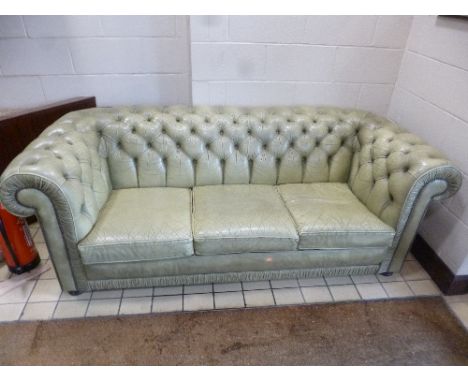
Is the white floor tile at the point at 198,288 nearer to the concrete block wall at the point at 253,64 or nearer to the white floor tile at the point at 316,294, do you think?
the white floor tile at the point at 316,294

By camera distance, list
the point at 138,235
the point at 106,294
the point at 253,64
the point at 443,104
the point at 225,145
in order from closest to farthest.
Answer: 1. the point at 138,235
2. the point at 106,294
3. the point at 443,104
4. the point at 225,145
5. the point at 253,64

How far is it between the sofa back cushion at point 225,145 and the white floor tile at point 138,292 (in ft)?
2.08

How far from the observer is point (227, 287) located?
188 centimetres

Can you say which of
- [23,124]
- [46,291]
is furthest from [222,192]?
[23,124]

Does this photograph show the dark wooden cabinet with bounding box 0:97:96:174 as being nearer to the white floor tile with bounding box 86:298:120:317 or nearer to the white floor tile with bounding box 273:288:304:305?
the white floor tile with bounding box 86:298:120:317

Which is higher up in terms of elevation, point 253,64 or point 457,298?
point 253,64

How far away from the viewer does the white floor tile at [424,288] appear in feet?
6.25

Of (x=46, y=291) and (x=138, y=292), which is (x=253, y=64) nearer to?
(x=138, y=292)

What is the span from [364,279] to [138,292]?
4.42 feet

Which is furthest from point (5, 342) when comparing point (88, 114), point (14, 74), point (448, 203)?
point (448, 203)

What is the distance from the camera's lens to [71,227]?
5.03ft

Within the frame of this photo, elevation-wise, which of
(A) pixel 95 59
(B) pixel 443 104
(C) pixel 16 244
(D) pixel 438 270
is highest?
(A) pixel 95 59

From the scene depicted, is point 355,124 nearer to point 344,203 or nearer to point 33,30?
point 344,203

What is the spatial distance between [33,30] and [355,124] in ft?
7.31
